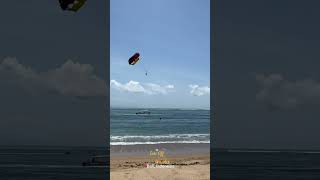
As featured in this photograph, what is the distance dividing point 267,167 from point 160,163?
518 cm

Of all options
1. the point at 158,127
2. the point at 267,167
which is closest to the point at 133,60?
the point at 267,167

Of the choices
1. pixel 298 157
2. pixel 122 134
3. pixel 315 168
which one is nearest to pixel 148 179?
pixel 315 168

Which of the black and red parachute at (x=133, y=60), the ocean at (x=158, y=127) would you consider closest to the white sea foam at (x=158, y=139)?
the ocean at (x=158, y=127)

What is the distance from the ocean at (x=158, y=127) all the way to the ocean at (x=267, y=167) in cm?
383

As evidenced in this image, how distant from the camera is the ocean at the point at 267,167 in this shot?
677 inches

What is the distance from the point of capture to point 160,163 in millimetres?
A: 19047

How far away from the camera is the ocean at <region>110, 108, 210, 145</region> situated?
30641 mm

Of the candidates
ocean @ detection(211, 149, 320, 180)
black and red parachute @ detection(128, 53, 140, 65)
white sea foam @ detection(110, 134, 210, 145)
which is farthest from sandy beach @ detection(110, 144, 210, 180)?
black and red parachute @ detection(128, 53, 140, 65)

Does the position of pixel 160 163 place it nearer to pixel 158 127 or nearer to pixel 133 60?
pixel 133 60

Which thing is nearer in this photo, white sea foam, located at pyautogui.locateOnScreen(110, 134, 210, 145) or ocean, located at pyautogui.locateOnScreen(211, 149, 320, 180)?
ocean, located at pyautogui.locateOnScreen(211, 149, 320, 180)

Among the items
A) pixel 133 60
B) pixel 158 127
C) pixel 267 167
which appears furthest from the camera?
pixel 158 127

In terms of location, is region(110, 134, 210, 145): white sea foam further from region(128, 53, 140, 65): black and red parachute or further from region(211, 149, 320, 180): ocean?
region(128, 53, 140, 65): black and red parachute

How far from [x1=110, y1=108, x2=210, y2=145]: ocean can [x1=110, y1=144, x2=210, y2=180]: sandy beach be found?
2.72 meters

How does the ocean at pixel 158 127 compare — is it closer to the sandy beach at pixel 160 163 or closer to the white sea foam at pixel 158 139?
the white sea foam at pixel 158 139
